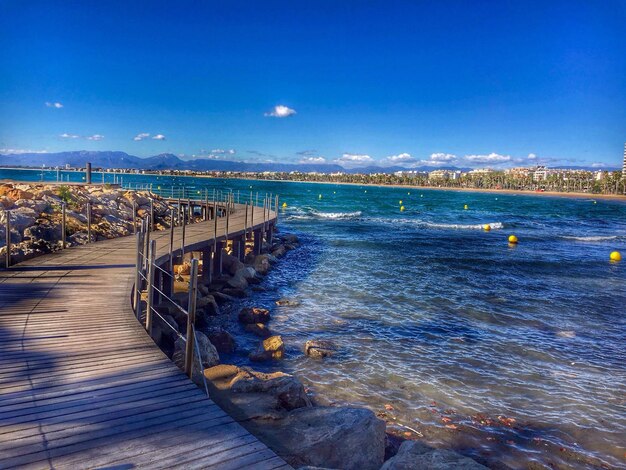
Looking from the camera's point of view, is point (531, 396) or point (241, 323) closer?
point (531, 396)

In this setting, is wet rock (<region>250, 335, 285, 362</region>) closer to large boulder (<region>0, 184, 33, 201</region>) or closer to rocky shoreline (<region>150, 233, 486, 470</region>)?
rocky shoreline (<region>150, 233, 486, 470</region>)

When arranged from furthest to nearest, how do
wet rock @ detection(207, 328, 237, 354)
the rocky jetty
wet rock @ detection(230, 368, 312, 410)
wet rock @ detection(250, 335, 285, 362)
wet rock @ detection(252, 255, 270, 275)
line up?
wet rock @ detection(252, 255, 270, 275) < the rocky jetty < wet rock @ detection(207, 328, 237, 354) < wet rock @ detection(250, 335, 285, 362) < wet rock @ detection(230, 368, 312, 410)

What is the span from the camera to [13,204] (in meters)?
18.5

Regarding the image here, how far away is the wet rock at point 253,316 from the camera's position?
44.1 ft

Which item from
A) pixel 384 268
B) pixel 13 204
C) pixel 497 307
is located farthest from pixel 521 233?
pixel 13 204

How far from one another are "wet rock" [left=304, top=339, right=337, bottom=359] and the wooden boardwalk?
442 cm

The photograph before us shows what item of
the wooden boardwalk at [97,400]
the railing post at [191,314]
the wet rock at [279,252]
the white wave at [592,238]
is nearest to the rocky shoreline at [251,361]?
the railing post at [191,314]

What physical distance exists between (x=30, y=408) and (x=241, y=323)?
864cm

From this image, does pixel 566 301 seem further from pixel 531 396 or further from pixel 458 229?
pixel 458 229

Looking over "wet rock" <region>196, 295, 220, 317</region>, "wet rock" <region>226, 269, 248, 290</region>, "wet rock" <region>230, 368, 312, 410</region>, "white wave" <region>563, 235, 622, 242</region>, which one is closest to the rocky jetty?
"wet rock" <region>196, 295, 220, 317</region>

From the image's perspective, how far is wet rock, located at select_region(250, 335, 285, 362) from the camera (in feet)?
35.1

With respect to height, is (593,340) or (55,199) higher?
(55,199)

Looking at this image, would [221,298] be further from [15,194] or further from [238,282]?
[15,194]

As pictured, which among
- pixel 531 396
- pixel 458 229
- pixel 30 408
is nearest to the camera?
pixel 30 408
